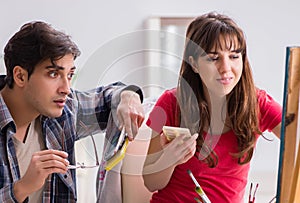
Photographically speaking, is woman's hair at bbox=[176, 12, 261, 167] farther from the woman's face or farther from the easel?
the easel

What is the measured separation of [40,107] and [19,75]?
88 mm

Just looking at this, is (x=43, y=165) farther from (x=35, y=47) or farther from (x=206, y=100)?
(x=206, y=100)

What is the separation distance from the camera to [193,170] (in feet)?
4.40

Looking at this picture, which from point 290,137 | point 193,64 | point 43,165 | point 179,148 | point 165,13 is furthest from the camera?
point 165,13

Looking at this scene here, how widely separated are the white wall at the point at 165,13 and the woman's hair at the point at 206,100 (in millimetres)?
1355

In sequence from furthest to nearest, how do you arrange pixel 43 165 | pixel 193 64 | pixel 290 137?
pixel 193 64 < pixel 43 165 < pixel 290 137

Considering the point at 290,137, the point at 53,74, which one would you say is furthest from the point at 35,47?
the point at 290,137

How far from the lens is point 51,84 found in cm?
119

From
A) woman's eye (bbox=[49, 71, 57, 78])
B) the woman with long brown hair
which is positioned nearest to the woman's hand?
the woman with long brown hair

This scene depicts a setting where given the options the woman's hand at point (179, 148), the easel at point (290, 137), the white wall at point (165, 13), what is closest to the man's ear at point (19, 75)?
the woman's hand at point (179, 148)

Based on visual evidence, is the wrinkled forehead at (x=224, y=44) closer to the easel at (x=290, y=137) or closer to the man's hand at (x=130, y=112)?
the man's hand at (x=130, y=112)

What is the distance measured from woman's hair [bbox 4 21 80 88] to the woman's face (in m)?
0.30

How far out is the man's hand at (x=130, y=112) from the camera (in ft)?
3.89

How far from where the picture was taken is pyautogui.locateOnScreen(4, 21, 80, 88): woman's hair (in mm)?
1189
